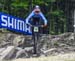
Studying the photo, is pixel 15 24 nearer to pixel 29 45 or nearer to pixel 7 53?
pixel 29 45

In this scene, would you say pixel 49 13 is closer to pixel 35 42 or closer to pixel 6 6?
pixel 6 6

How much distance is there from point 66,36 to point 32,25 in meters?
1.91

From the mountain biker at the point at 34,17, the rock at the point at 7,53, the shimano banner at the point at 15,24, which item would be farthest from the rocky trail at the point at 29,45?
the mountain biker at the point at 34,17

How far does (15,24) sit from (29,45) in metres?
1.25

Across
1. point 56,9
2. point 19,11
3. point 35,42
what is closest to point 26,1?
point 19,11

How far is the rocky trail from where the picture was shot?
14.7 metres

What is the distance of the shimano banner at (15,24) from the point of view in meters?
15.7

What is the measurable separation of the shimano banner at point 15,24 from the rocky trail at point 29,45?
1.00 ft

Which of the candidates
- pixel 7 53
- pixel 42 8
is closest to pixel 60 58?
pixel 7 53

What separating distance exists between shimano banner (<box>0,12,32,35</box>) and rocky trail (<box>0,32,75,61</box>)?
305mm

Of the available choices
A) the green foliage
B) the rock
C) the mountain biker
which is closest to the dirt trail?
the rock

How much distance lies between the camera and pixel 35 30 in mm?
15172

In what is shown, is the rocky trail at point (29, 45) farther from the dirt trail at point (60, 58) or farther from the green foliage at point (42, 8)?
the green foliage at point (42, 8)

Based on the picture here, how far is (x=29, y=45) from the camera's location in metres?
15.3
